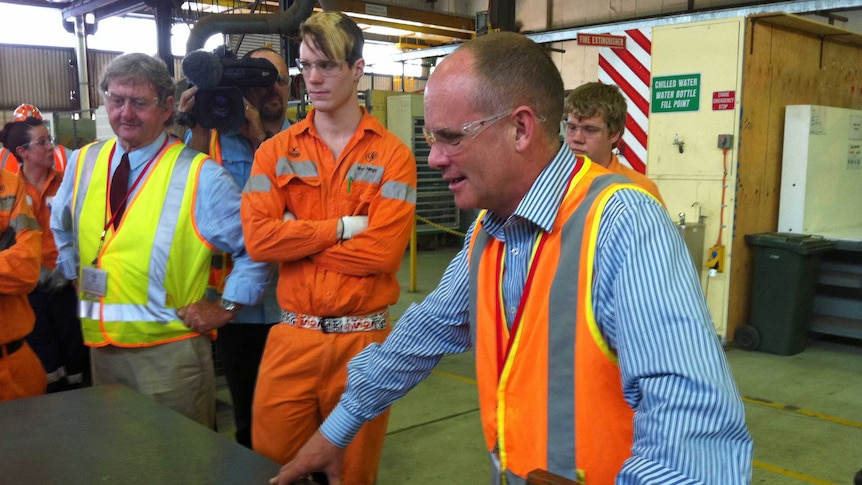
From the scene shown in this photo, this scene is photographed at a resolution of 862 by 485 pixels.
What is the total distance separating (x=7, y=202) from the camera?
97.8 inches

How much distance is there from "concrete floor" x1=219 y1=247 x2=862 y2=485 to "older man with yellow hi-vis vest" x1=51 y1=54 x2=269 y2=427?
54.3 inches

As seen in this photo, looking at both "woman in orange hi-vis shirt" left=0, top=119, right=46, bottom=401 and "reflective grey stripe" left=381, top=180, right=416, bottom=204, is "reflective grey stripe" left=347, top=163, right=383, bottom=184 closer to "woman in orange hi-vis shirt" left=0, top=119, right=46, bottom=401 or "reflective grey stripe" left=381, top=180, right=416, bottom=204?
"reflective grey stripe" left=381, top=180, right=416, bottom=204

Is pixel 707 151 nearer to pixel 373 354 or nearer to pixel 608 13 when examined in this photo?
pixel 373 354

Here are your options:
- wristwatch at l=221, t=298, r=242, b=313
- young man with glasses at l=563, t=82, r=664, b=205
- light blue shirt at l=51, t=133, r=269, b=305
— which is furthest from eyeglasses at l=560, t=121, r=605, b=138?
wristwatch at l=221, t=298, r=242, b=313

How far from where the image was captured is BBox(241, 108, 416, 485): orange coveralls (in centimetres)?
219

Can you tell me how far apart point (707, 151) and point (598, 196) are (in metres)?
4.43

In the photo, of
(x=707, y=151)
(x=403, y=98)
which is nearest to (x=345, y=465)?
(x=707, y=151)

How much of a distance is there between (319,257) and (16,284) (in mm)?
1054

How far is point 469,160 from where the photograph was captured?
4.12 feet

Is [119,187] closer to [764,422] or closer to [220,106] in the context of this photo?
[220,106]

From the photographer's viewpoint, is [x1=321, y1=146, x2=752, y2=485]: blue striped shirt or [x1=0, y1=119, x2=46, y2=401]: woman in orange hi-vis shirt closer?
[x1=321, y1=146, x2=752, y2=485]: blue striped shirt

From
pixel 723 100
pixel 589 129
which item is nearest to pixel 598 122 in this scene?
pixel 589 129

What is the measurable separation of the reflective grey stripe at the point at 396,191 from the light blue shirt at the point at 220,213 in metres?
0.47

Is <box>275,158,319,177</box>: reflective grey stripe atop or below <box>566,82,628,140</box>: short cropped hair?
below
